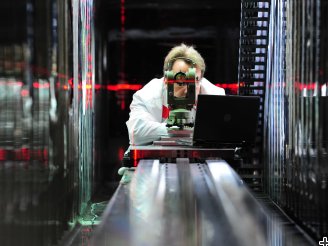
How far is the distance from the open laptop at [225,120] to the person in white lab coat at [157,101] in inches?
15.9

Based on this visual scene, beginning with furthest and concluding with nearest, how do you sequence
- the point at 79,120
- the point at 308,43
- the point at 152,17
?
the point at 152,17 → the point at 79,120 → the point at 308,43

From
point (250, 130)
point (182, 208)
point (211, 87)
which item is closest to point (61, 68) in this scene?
point (211, 87)

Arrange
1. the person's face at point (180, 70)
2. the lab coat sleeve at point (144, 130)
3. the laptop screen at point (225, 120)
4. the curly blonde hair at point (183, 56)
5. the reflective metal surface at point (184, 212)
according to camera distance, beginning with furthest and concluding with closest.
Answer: the curly blonde hair at point (183, 56), the lab coat sleeve at point (144, 130), the person's face at point (180, 70), the laptop screen at point (225, 120), the reflective metal surface at point (184, 212)

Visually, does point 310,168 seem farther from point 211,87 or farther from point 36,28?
point 36,28

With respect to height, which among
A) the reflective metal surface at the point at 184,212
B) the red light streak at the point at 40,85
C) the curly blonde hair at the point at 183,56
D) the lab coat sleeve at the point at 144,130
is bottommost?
the reflective metal surface at the point at 184,212

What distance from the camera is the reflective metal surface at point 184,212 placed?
67.6 inches

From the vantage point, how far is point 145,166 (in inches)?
115

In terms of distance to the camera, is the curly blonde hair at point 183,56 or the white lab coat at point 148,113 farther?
the curly blonde hair at point 183,56

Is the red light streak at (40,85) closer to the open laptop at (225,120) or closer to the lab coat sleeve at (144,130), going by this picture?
the lab coat sleeve at (144,130)

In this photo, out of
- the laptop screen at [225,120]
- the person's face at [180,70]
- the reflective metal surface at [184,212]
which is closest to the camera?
the reflective metal surface at [184,212]

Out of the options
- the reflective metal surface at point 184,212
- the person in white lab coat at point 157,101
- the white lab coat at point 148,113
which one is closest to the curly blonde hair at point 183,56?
the person in white lab coat at point 157,101

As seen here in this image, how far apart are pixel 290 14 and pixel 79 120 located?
2.57 m

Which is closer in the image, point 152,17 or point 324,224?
point 324,224

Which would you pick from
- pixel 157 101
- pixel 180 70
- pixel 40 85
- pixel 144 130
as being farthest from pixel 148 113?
pixel 40 85
